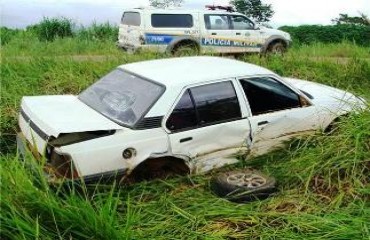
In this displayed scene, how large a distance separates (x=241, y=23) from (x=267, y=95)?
9655 millimetres

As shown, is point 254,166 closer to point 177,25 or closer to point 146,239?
point 146,239

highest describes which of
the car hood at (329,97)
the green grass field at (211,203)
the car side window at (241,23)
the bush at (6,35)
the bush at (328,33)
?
the car side window at (241,23)

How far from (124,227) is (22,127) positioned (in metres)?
1.95

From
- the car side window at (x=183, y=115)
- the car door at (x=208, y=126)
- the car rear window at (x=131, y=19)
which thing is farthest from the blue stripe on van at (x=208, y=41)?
the car side window at (x=183, y=115)

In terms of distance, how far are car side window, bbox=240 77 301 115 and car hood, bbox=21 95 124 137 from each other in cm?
161

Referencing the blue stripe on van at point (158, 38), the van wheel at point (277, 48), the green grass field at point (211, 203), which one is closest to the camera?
Answer: the green grass field at point (211, 203)

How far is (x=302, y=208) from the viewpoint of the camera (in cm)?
464

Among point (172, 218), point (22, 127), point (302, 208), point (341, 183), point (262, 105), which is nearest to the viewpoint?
point (172, 218)

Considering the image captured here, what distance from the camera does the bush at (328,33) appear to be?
24.7m

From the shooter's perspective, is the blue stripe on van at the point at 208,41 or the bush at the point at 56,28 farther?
the bush at the point at 56,28

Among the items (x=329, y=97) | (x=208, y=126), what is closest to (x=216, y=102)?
(x=208, y=126)

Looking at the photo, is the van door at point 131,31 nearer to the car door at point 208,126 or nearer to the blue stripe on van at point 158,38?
the blue stripe on van at point 158,38

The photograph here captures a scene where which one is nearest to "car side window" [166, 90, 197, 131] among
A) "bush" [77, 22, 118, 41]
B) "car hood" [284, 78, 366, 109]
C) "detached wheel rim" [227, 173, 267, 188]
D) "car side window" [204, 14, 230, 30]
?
"detached wheel rim" [227, 173, 267, 188]

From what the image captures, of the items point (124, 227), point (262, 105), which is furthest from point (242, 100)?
point (124, 227)
